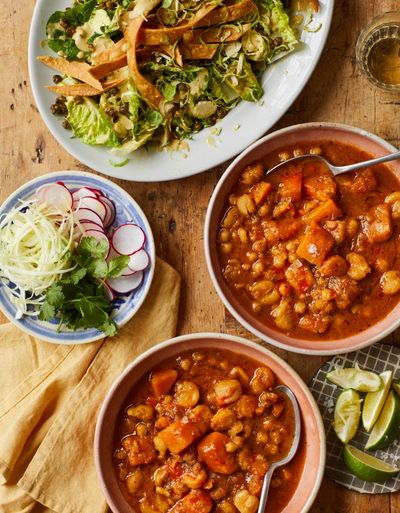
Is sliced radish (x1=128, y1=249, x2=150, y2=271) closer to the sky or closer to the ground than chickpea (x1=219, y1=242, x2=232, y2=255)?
closer to the sky

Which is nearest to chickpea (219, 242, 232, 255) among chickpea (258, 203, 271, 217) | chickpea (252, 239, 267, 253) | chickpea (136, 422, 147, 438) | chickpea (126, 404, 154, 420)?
chickpea (252, 239, 267, 253)

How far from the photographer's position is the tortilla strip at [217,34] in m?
3.98

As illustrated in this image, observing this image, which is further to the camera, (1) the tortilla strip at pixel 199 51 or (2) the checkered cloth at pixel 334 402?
(2) the checkered cloth at pixel 334 402

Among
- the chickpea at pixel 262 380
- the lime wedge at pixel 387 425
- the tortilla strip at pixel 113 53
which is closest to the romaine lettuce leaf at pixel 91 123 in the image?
the tortilla strip at pixel 113 53

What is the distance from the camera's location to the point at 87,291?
413cm

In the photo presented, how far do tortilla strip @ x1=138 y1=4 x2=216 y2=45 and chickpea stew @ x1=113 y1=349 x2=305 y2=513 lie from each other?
72.4 inches

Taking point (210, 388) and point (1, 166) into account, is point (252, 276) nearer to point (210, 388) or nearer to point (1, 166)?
point (210, 388)

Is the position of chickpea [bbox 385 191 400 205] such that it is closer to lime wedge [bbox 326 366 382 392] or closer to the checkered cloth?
the checkered cloth

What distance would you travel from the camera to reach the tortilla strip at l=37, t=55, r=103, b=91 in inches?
158

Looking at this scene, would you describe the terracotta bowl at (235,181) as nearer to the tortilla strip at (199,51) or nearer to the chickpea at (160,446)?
the tortilla strip at (199,51)

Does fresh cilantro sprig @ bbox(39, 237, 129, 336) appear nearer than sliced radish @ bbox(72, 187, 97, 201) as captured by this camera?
Yes

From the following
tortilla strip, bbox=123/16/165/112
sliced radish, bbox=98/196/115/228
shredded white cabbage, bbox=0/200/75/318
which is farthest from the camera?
sliced radish, bbox=98/196/115/228

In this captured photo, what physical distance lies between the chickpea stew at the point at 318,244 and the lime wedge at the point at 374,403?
1.12ft

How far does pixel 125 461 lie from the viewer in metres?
4.19
